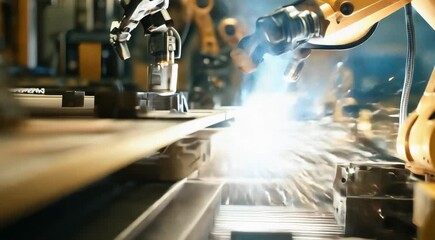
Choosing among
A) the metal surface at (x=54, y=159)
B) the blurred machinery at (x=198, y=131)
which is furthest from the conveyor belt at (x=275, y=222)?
the metal surface at (x=54, y=159)

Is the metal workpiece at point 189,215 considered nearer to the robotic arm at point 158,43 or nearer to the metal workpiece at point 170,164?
the metal workpiece at point 170,164

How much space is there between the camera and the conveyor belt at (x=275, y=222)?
179cm

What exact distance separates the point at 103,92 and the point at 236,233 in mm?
621

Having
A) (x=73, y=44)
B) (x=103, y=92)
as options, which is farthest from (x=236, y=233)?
(x=73, y=44)

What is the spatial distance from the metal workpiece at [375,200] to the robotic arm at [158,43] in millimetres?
557

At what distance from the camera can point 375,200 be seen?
5.77 ft

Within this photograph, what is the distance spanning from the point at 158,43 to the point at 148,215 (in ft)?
1.81

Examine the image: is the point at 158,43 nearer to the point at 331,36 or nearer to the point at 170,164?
the point at 170,164

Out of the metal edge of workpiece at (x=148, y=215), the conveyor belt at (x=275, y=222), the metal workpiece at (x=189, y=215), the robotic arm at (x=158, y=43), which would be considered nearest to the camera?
the metal edge of workpiece at (x=148, y=215)

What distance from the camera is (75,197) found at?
5.18 ft

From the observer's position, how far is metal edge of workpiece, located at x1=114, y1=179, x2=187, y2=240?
1.21 meters

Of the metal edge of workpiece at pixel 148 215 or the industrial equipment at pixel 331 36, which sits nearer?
the metal edge of workpiece at pixel 148 215

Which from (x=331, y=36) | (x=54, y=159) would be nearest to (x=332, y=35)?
(x=331, y=36)

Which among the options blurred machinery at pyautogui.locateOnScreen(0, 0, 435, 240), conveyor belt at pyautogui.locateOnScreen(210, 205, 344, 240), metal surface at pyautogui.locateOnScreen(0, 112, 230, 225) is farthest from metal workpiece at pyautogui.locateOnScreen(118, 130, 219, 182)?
metal surface at pyautogui.locateOnScreen(0, 112, 230, 225)
